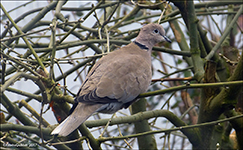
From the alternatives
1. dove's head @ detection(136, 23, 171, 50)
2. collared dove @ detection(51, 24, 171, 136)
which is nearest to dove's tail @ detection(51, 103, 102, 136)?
collared dove @ detection(51, 24, 171, 136)

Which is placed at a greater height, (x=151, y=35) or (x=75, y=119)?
(x=151, y=35)

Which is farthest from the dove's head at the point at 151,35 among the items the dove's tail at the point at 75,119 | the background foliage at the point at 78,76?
the dove's tail at the point at 75,119

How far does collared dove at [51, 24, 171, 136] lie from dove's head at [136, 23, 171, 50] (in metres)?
0.21

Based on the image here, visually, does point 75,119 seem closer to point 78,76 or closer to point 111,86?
point 111,86

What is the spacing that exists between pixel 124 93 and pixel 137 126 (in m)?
0.58

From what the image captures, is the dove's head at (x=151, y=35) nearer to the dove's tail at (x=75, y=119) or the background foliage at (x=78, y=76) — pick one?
the background foliage at (x=78, y=76)

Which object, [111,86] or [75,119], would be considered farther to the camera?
[111,86]

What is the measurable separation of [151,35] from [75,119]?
955 mm

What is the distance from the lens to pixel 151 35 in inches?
80.4

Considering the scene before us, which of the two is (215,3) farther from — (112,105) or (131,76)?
(112,105)

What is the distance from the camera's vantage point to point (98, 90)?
149 centimetres

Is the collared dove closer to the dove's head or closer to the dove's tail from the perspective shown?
the dove's tail

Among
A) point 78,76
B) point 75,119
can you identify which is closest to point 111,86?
point 75,119

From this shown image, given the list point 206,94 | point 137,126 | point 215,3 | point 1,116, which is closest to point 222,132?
point 206,94
